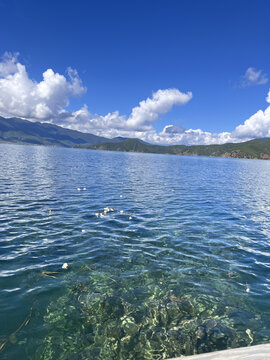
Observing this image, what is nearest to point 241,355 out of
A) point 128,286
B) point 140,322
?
point 140,322

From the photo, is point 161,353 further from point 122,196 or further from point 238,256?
point 122,196

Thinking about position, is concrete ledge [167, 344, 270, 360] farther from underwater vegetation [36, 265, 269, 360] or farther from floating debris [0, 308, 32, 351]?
floating debris [0, 308, 32, 351]

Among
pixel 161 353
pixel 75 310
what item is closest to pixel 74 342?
pixel 75 310

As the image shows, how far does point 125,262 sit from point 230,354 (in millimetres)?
10351

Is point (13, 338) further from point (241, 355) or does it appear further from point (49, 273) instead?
point (241, 355)

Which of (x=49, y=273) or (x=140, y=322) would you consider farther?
(x=49, y=273)

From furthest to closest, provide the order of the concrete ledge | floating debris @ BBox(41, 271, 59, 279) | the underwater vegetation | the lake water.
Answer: floating debris @ BBox(41, 271, 59, 279), the lake water, the underwater vegetation, the concrete ledge

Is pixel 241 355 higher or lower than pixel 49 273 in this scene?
higher

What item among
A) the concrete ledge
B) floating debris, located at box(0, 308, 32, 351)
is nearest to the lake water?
floating debris, located at box(0, 308, 32, 351)

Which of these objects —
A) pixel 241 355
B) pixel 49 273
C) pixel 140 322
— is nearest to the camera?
pixel 241 355

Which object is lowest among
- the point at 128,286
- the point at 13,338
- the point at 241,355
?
the point at 128,286

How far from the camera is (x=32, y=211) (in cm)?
2470

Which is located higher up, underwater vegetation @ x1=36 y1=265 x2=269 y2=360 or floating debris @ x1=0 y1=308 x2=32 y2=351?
floating debris @ x1=0 y1=308 x2=32 y2=351

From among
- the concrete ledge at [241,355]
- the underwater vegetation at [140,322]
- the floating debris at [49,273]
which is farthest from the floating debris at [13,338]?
the concrete ledge at [241,355]
